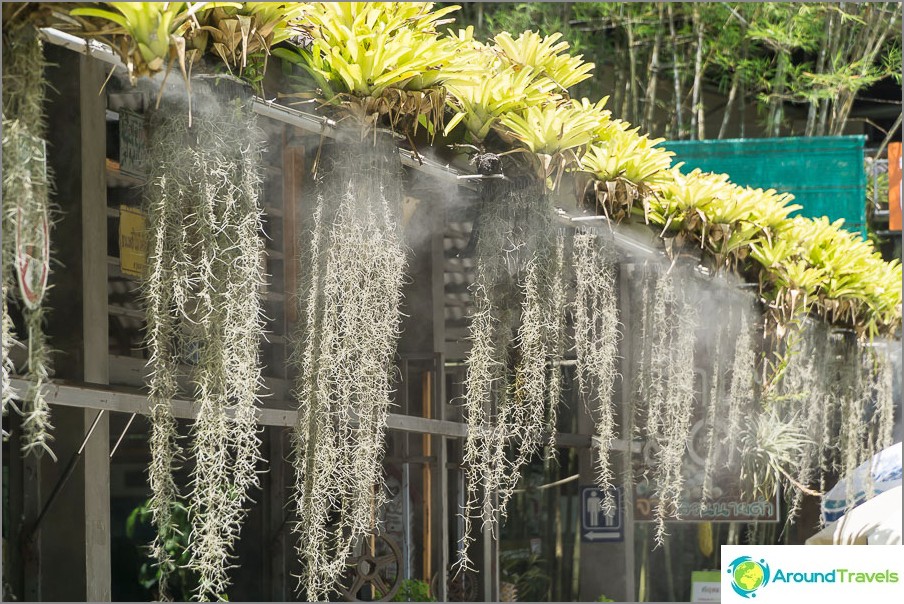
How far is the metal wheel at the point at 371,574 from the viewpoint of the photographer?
15.0 ft

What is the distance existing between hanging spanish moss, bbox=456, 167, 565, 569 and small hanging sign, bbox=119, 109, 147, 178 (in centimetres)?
146

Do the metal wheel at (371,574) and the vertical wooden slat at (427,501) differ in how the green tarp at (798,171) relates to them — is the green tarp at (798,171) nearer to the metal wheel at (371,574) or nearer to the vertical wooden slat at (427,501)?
the vertical wooden slat at (427,501)

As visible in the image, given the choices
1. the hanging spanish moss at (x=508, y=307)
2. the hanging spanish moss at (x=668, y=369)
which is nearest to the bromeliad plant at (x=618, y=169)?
the hanging spanish moss at (x=508, y=307)

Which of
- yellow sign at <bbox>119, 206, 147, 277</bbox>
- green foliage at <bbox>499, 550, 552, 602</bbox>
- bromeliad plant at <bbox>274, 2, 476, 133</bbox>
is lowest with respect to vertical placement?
green foliage at <bbox>499, 550, 552, 602</bbox>

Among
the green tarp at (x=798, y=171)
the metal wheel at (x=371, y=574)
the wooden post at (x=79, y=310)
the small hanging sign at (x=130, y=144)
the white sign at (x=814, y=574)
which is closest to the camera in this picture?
the white sign at (x=814, y=574)

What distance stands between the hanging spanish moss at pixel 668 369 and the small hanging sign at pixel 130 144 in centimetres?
209

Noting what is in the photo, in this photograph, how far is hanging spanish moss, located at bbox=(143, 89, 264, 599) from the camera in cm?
242

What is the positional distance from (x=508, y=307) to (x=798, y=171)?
9.73 feet

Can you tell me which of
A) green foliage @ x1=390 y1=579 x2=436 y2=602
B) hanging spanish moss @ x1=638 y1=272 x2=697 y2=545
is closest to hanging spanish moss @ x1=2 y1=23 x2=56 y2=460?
hanging spanish moss @ x1=638 y1=272 x2=697 y2=545

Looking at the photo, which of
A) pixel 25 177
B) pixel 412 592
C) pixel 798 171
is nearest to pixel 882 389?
pixel 798 171

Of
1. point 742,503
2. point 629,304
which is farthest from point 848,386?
point 629,304

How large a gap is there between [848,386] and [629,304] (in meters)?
1.82

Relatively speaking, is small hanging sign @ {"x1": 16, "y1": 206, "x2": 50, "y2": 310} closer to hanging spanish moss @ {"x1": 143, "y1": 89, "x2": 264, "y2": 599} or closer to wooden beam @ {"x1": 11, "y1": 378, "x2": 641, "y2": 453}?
hanging spanish moss @ {"x1": 143, "y1": 89, "x2": 264, "y2": 599}

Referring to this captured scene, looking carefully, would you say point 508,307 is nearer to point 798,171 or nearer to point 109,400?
point 109,400
